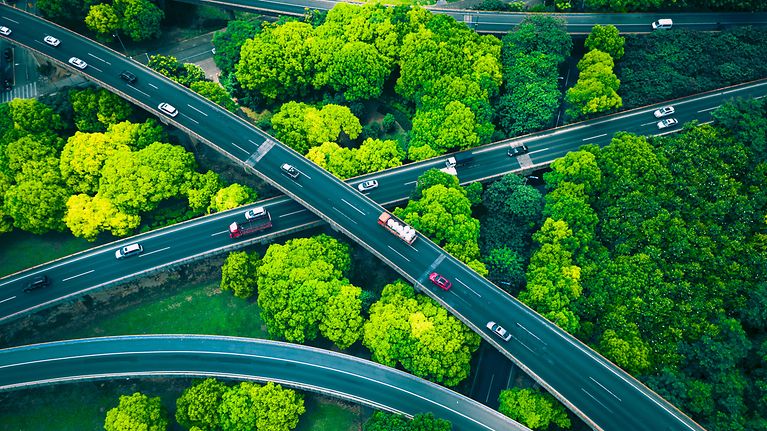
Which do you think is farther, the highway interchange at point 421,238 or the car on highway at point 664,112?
the car on highway at point 664,112

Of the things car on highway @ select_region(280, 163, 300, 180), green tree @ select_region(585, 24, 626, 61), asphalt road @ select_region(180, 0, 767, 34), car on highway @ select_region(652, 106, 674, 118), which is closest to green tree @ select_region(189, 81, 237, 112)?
car on highway @ select_region(280, 163, 300, 180)

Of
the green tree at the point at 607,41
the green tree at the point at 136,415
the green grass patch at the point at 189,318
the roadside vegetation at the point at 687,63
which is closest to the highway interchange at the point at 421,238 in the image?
the roadside vegetation at the point at 687,63

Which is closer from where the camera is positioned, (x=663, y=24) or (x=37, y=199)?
(x=37, y=199)

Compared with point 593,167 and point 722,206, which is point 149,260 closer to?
point 593,167

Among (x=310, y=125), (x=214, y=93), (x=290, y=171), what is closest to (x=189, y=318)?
(x=290, y=171)

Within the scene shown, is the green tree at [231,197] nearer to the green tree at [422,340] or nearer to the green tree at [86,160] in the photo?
the green tree at [86,160]

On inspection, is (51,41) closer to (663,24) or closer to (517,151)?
(517,151)

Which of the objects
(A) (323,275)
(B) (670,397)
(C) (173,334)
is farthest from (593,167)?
(C) (173,334)
